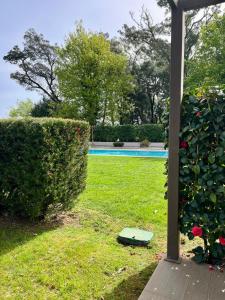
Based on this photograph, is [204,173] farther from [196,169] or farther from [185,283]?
[185,283]

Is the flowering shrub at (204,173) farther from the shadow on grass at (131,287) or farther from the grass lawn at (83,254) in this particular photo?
the grass lawn at (83,254)

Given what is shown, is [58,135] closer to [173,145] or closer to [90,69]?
[173,145]

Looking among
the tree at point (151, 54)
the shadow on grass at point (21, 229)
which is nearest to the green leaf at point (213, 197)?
the shadow on grass at point (21, 229)

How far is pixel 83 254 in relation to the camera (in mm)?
3297

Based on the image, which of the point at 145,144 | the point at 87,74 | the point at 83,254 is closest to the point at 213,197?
the point at 83,254

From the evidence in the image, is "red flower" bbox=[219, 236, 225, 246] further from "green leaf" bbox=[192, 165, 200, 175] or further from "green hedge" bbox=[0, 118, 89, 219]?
"green hedge" bbox=[0, 118, 89, 219]

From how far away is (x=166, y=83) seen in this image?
85.5 feet

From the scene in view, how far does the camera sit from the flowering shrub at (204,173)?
261 cm

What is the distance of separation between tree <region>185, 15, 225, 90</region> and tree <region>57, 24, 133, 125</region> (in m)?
7.47

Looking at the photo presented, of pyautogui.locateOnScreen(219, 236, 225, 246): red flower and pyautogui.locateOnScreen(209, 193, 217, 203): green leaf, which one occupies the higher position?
pyautogui.locateOnScreen(209, 193, 217, 203): green leaf

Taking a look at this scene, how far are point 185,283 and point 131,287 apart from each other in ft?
1.79

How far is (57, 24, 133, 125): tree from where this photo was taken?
23094 mm

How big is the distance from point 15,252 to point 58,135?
1.72m

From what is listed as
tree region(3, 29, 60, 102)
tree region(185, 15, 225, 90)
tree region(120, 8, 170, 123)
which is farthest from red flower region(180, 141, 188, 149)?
tree region(3, 29, 60, 102)
